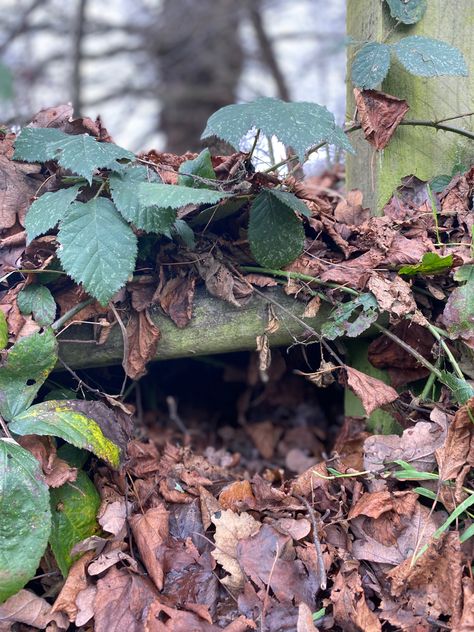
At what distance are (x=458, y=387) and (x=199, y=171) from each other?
665mm

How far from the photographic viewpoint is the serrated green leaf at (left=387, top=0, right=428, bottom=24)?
1.31m

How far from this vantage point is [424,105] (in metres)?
1.33

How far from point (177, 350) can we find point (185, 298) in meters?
0.12

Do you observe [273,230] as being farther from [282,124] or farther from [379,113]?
[379,113]

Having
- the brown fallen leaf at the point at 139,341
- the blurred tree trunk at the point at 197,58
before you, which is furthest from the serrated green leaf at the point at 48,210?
the blurred tree trunk at the point at 197,58

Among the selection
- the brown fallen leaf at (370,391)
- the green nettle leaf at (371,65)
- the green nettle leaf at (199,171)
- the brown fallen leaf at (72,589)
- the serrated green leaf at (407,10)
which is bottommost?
the brown fallen leaf at (72,589)

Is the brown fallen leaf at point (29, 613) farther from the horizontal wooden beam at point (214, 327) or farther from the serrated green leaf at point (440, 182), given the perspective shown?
the serrated green leaf at point (440, 182)

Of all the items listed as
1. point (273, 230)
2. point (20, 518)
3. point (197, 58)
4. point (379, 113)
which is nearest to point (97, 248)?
point (273, 230)

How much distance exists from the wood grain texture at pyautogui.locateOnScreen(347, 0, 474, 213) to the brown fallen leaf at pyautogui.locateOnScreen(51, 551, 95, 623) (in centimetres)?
101

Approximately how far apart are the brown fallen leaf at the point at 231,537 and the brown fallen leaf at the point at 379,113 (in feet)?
2.83

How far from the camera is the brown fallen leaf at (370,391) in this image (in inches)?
43.9

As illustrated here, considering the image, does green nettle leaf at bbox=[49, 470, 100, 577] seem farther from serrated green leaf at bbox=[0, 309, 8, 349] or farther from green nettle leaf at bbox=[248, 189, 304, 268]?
green nettle leaf at bbox=[248, 189, 304, 268]

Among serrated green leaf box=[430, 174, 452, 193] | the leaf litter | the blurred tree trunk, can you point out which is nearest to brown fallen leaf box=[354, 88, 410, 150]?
the leaf litter

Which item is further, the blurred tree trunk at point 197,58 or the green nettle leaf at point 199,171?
the blurred tree trunk at point 197,58
